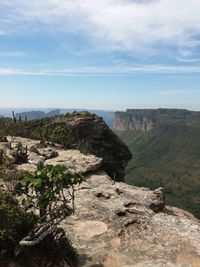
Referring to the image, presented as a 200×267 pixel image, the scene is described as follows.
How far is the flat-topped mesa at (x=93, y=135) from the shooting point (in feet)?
262

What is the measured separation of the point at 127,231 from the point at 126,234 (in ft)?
1.81

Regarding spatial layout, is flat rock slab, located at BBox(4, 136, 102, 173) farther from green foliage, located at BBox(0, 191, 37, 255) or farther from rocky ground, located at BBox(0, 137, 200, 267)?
green foliage, located at BBox(0, 191, 37, 255)

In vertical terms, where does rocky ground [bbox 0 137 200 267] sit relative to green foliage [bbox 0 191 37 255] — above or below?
below

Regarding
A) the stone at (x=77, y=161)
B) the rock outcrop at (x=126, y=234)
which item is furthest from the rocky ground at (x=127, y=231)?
the stone at (x=77, y=161)

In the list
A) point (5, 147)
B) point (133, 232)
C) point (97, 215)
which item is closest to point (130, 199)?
point (97, 215)

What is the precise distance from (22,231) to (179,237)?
512 inches

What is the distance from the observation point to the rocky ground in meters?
26.2

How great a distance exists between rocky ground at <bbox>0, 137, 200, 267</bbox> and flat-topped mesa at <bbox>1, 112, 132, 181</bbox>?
35529 mm

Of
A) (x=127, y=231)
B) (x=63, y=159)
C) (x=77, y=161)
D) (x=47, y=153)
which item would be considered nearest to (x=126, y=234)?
(x=127, y=231)

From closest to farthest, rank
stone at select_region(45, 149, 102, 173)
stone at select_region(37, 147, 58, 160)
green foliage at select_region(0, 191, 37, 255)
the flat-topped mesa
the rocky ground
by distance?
green foliage at select_region(0, 191, 37, 255) → the rocky ground → stone at select_region(45, 149, 102, 173) → stone at select_region(37, 147, 58, 160) → the flat-topped mesa

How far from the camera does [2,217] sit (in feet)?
69.9

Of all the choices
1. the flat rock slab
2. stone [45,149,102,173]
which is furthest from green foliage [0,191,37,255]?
stone [45,149,102,173]

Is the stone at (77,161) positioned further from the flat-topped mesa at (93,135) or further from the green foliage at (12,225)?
the green foliage at (12,225)

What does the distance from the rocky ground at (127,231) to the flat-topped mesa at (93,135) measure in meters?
35.5
